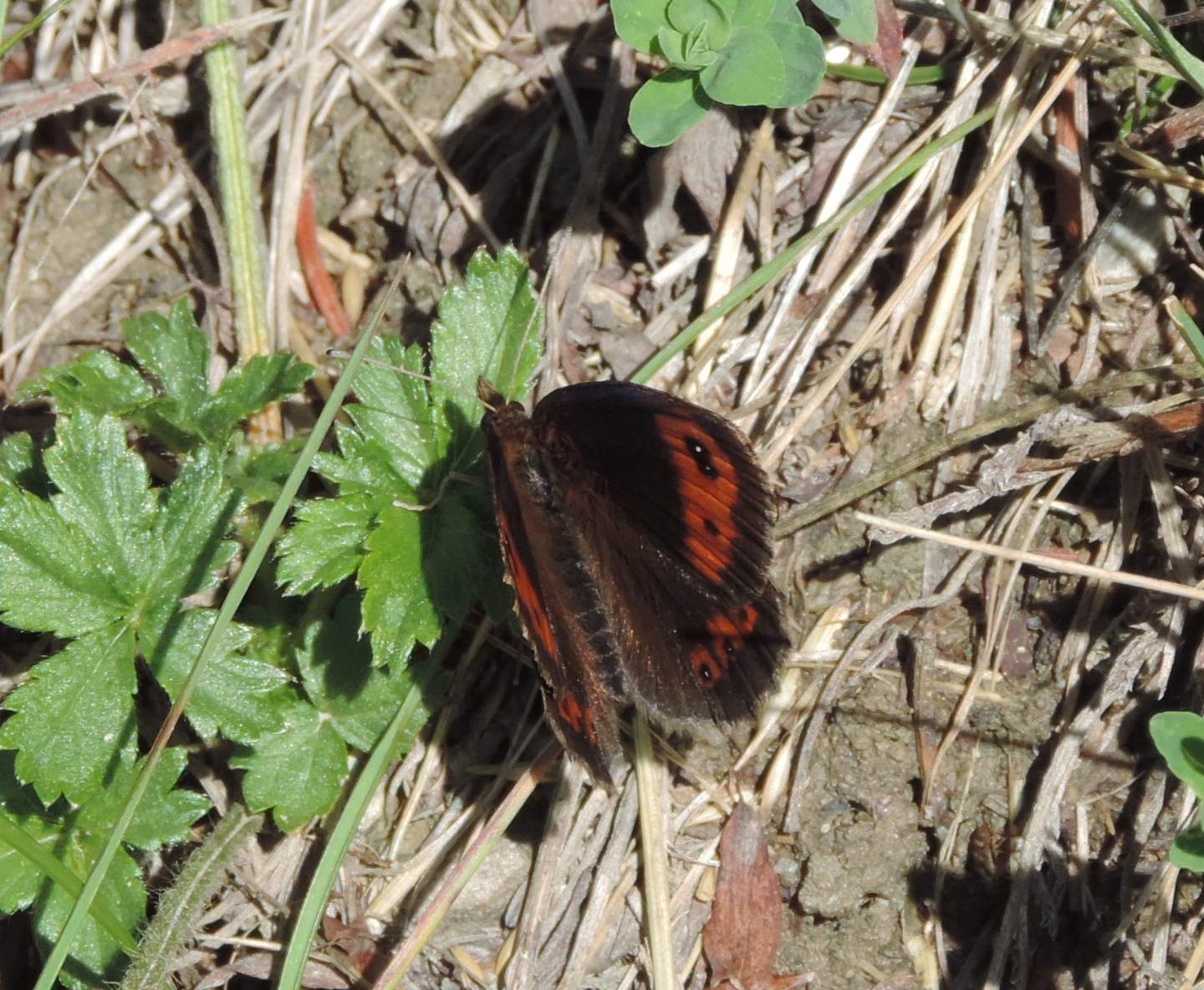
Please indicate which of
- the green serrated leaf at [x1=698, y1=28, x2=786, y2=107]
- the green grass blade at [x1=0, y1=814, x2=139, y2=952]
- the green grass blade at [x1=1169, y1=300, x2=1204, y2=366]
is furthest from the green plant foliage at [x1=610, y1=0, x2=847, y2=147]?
the green grass blade at [x1=0, y1=814, x2=139, y2=952]

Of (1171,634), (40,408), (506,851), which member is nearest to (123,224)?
(40,408)

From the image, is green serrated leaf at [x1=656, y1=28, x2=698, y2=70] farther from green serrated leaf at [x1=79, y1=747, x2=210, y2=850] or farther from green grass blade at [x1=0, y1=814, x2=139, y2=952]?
green grass blade at [x1=0, y1=814, x2=139, y2=952]

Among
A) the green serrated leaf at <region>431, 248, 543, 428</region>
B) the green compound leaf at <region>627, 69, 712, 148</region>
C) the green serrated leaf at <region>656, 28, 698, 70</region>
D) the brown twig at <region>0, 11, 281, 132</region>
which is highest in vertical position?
the brown twig at <region>0, 11, 281, 132</region>

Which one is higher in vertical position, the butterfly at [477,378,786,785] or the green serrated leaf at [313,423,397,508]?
the green serrated leaf at [313,423,397,508]

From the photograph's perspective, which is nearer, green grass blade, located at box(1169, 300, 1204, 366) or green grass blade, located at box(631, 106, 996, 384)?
green grass blade, located at box(1169, 300, 1204, 366)

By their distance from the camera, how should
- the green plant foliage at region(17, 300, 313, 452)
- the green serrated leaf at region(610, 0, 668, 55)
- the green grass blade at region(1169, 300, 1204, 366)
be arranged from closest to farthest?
1. the green grass blade at region(1169, 300, 1204, 366)
2. the green serrated leaf at region(610, 0, 668, 55)
3. the green plant foliage at region(17, 300, 313, 452)

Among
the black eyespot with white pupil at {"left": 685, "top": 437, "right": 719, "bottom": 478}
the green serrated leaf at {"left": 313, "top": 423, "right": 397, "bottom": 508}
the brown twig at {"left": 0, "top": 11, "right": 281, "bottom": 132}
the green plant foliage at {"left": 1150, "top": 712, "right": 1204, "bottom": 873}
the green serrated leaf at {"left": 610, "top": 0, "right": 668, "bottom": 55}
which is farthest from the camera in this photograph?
the brown twig at {"left": 0, "top": 11, "right": 281, "bottom": 132}

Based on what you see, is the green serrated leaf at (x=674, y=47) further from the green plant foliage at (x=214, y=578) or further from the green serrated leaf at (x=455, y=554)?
the green serrated leaf at (x=455, y=554)

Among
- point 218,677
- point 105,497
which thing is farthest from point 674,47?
point 218,677
